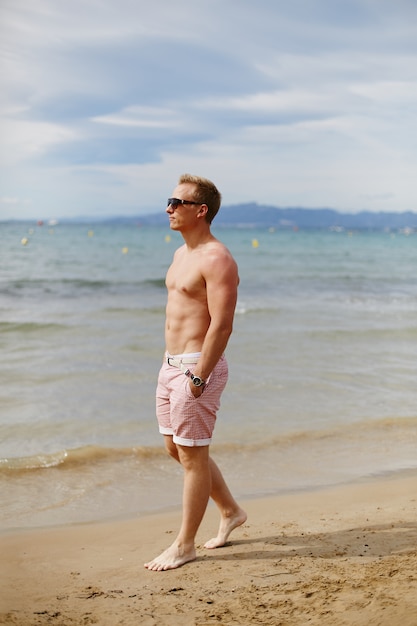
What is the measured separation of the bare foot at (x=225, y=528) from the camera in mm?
4307

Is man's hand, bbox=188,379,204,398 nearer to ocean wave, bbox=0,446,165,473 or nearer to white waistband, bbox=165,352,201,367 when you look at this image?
white waistband, bbox=165,352,201,367

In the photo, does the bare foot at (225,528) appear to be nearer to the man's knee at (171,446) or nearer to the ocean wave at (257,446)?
the man's knee at (171,446)

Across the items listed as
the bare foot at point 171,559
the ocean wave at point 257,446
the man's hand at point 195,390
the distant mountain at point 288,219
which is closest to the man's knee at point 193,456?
the man's hand at point 195,390

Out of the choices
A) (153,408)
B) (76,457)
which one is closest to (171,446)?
(76,457)

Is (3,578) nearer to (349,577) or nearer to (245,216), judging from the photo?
(349,577)

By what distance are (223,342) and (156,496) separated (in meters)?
2.10

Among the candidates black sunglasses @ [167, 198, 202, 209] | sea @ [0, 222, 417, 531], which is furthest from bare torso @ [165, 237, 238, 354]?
sea @ [0, 222, 417, 531]

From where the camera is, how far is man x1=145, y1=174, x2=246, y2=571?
3.82 meters

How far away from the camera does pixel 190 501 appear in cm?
402

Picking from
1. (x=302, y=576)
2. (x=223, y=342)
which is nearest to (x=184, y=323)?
(x=223, y=342)

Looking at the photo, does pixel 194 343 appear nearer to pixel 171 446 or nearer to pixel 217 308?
pixel 217 308

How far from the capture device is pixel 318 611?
3227 millimetres

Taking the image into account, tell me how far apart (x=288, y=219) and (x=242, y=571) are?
552 ft

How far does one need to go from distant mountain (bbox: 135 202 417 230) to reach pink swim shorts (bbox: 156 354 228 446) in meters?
149
